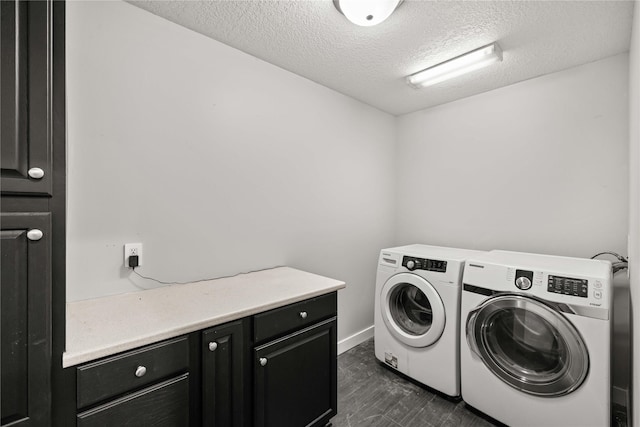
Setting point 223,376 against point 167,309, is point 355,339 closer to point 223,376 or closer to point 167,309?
point 223,376

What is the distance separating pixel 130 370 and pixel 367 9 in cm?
179

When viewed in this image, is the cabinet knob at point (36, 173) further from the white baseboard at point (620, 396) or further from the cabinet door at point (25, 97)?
the white baseboard at point (620, 396)

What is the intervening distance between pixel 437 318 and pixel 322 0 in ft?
6.67

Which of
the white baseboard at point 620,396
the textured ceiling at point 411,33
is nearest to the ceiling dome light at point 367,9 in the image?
the textured ceiling at point 411,33

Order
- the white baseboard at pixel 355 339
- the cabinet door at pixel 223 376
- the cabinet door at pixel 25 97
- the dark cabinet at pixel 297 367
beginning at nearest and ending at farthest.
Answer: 1. the cabinet door at pixel 25 97
2. the cabinet door at pixel 223 376
3. the dark cabinet at pixel 297 367
4. the white baseboard at pixel 355 339

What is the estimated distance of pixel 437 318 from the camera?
1930mm

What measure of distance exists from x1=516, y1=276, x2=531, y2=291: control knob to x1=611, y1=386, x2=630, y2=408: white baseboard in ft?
3.53

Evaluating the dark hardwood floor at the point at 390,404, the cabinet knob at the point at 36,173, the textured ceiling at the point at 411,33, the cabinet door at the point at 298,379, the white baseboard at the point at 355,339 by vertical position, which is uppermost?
the textured ceiling at the point at 411,33

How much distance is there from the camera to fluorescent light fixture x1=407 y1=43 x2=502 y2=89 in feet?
5.91

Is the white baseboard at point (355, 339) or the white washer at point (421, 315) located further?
the white baseboard at point (355, 339)

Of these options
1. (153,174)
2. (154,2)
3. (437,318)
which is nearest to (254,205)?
(153,174)

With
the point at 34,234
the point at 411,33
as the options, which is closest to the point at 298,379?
the point at 34,234

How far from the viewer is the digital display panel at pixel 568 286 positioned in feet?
4.68

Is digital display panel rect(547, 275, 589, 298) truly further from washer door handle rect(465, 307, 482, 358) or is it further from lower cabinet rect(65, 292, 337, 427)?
lower cabinet rect(65, 292, 337, 427)
